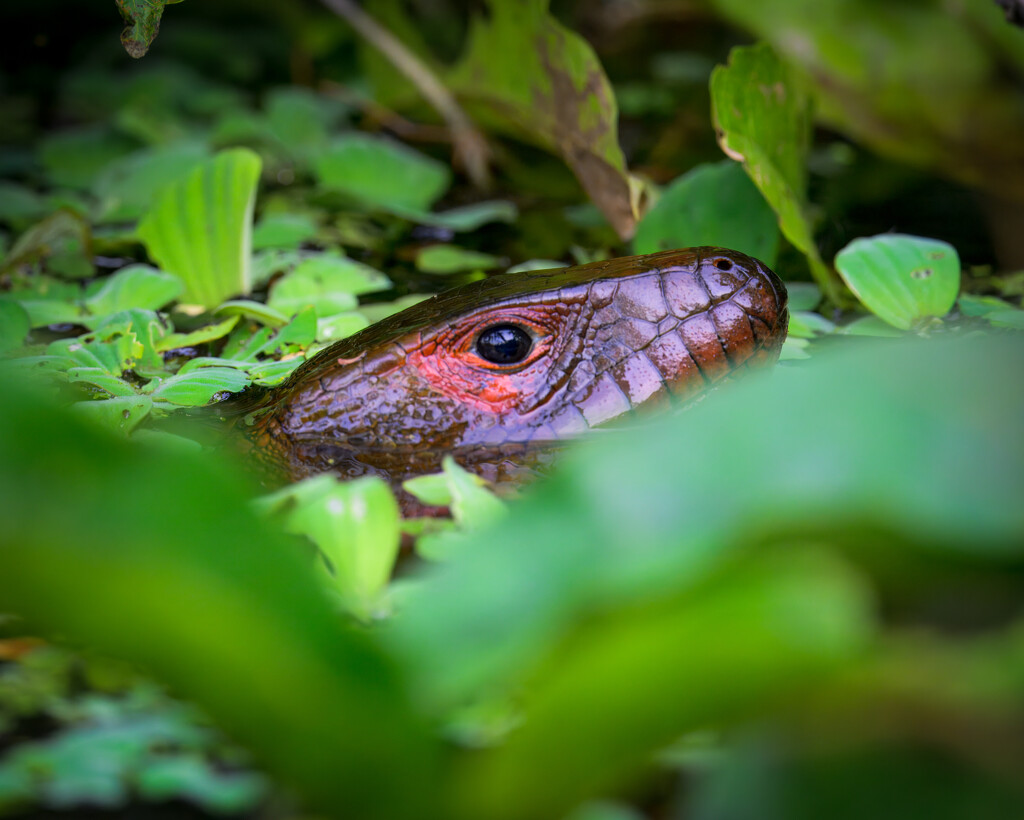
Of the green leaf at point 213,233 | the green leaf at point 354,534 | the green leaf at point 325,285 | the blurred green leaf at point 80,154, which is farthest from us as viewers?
the blurred green leaf at point 80,154

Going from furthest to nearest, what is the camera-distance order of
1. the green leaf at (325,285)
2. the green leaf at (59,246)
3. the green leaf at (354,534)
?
the green leaf at (59,246), the green leaf at (325,285), the green leaf at (354,534)

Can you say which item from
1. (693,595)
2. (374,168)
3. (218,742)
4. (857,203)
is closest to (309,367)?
(218,742)

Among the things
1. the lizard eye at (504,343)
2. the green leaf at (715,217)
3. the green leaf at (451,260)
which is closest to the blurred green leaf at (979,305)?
the green leaf at (715,217)

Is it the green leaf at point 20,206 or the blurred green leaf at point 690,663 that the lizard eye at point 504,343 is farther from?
the green leaf at point 20,206

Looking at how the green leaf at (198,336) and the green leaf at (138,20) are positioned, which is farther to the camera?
the green leaf at (198,336)

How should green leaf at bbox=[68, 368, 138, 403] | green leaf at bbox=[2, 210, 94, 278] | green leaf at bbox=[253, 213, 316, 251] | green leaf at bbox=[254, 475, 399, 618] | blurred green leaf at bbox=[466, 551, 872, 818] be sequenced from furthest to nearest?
Result: green leaf at bbox=[253, 213, 316, 251], green leaf at bbox=[2, 210, 94, 278], green leaf at bbox=[68, 368, 138, 403], green leaf at bbox=[254, 475, 399, 618], blurred green leaf at bbox=[466, 551, 872, 818]

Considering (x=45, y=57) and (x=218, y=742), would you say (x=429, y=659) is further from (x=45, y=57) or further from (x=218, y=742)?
(x=45, y=57)

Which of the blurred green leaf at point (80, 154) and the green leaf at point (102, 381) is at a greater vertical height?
the blurred green leaf at point (80, 154)

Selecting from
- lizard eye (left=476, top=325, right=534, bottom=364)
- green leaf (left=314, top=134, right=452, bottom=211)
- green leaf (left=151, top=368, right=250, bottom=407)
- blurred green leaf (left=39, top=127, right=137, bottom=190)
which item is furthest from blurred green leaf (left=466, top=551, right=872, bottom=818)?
blurred green leaf (left=39, top=127, right=137, bottom=190)

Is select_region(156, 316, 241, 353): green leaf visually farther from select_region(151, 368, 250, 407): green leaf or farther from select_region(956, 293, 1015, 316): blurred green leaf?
select_region(956, 293, 1015, 316): blurred green leaf
